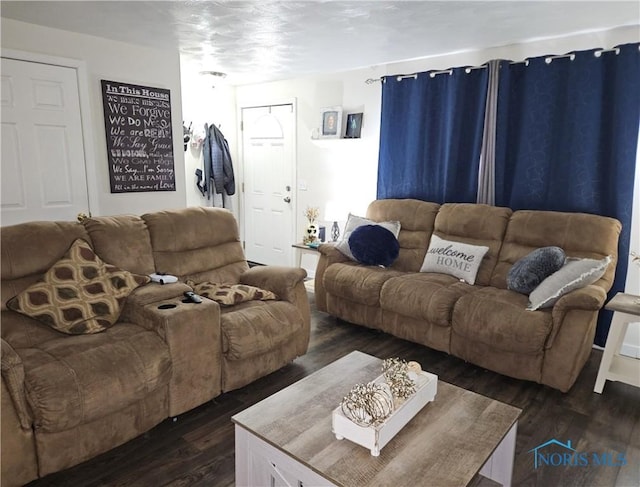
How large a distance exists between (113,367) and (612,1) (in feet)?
10.6

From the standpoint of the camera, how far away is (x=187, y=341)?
7.42ft

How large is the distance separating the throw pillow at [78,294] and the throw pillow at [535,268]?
2.41m

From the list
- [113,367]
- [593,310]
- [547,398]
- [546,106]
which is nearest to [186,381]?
[113,367]

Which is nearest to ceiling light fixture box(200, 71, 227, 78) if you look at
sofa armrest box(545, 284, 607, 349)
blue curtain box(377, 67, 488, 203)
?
blue curtain box(377, 67, 488, 203)

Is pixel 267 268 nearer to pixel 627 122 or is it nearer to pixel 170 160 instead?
pixel 170 160

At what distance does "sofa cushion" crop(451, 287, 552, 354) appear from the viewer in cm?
259

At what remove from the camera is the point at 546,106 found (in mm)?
3307

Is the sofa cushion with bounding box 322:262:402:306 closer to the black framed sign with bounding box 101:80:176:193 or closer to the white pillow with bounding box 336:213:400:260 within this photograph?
the white pillow with bounding box 336:213:400:260

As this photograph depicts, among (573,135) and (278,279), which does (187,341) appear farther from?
(573,135)

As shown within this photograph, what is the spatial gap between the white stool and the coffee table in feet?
4.23

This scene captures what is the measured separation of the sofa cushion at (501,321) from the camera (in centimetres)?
259

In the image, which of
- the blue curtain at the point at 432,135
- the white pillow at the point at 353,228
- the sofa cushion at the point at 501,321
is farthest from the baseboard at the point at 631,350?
the white pillow at the point at 353,228

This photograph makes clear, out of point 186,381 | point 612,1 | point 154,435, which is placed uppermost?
point 612,1

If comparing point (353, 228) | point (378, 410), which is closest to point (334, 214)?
point (353, 228)
